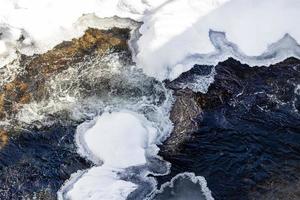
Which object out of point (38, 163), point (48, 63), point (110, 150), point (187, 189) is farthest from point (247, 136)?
point (48, 63)

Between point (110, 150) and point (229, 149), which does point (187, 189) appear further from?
point (110, 150)

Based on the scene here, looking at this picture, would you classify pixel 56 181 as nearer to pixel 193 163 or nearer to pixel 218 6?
pixel 193 163

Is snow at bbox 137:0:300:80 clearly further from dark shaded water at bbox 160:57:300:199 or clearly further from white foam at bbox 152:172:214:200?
white foam at bbox 152:172:214:200

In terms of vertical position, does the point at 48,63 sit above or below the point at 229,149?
above

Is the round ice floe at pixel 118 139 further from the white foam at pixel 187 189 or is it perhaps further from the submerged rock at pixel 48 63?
the submerged rock at pixel 48 63

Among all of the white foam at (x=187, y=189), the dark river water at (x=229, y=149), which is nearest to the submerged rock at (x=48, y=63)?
the dark river water at (x=229, y=149)

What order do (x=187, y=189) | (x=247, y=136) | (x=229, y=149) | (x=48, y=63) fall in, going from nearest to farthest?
(x=187, y=189), (x=229, y=149), (x=247, y=136), (x=48, y=63)
